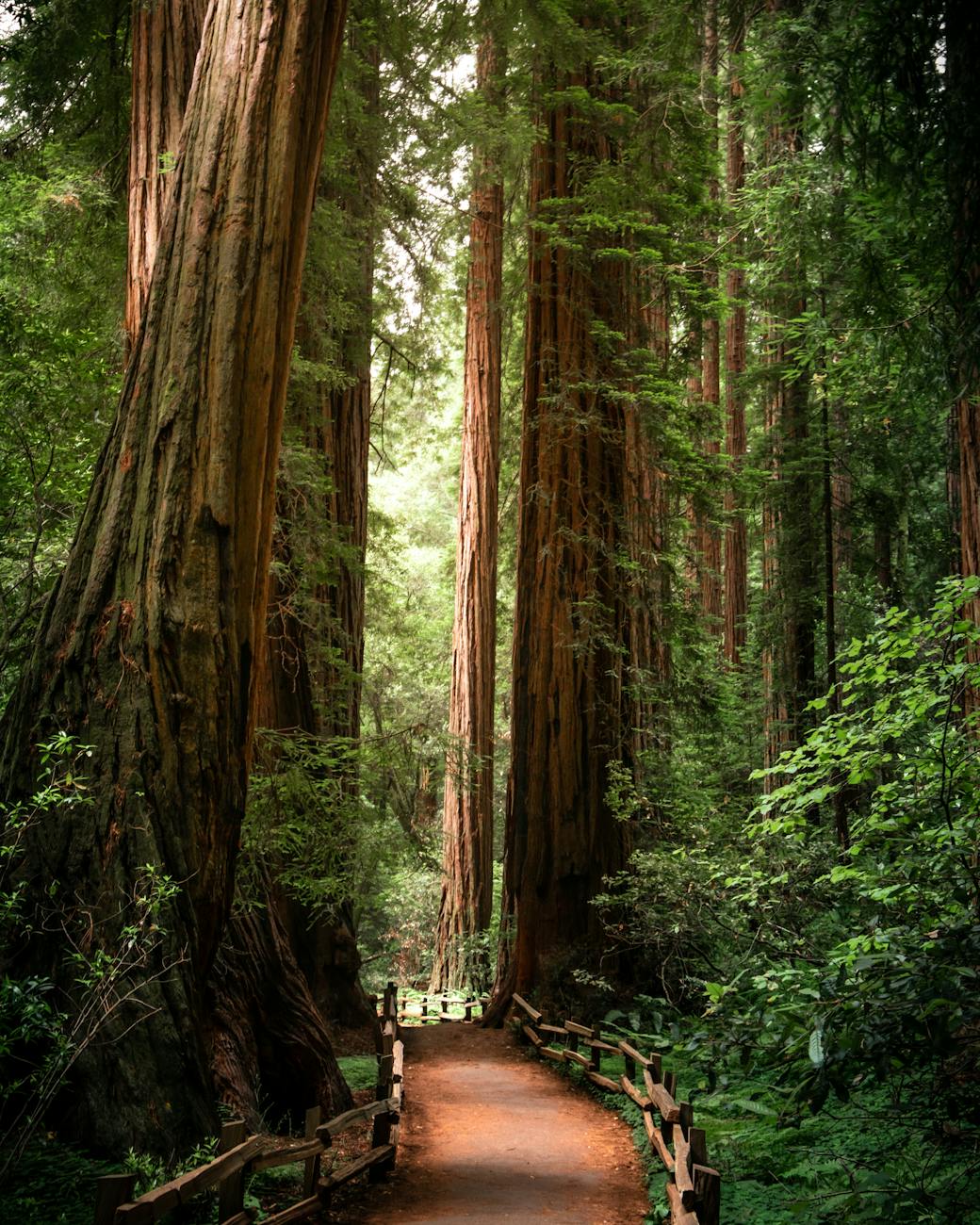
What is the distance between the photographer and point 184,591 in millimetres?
5938

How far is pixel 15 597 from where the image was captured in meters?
8.41

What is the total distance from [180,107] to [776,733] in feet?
37.1

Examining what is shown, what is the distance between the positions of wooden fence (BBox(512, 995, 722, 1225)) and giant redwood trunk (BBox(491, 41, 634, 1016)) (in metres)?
0.89

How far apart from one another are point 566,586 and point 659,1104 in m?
6.83

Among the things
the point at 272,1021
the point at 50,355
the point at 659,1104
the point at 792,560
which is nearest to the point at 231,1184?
the point at 272,1021

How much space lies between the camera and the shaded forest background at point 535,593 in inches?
216

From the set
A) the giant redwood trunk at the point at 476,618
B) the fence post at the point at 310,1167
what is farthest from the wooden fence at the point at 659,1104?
the giant redwood trunk at the point at 476,618

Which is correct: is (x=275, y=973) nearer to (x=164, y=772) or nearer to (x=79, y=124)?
(x=164, y=772)

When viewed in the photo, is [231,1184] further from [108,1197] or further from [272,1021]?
[272,1021]

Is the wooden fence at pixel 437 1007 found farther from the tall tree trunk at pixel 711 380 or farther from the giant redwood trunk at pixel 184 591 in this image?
the giant redwood trunk at pixel 184 591

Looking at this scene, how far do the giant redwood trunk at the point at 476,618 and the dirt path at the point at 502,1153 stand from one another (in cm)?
546

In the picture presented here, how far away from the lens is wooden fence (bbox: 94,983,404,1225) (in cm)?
397

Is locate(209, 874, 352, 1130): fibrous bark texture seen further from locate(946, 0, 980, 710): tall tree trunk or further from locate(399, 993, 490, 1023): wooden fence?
locate(399, 993, 490, 1023): wooden fence

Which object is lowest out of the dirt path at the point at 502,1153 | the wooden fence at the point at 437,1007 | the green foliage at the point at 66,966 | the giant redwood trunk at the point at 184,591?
the wooden fence at the point at 437,1007
